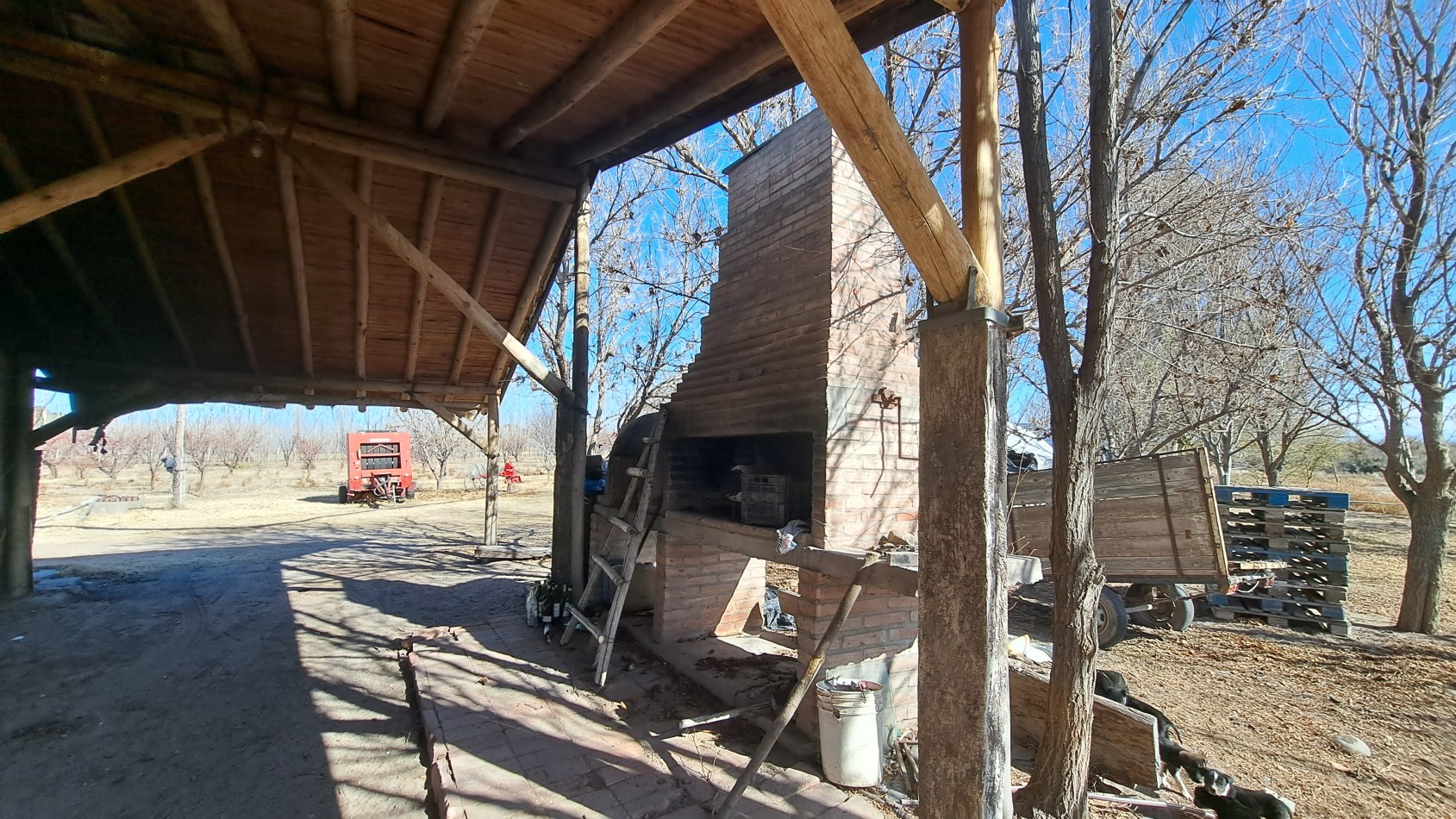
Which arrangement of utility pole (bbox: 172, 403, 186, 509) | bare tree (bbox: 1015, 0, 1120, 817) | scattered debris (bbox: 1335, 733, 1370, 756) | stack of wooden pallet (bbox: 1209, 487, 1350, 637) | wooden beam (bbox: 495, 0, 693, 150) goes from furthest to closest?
1. utility pole (bbox: 172, 403, 186, 509)
2. stack of wooden pallet (bbox: 1209, 487, 1350, 637)
3. scattered debris (bbox: 1335, 733, 1370, 756)
4. wooden beam (bbox: 495, 0, 693, 150)
5. bare tree (bbox: 1015, 0, 1120, 817)

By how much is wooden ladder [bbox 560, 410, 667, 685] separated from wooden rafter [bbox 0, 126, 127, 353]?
4.36 metres

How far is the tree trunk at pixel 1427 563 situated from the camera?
6246mm

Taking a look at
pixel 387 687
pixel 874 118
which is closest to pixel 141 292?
pixel 387 687

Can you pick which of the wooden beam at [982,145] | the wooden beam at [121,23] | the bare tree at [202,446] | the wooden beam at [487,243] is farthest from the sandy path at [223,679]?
the bare tree at [202,446]

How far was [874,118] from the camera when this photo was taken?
2.03 meters

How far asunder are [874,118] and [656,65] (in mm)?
2448

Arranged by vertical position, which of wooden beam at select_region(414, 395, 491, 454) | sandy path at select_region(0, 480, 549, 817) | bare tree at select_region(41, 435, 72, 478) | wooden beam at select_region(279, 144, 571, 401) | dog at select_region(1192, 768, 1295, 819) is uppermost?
wooden beam at select_region(279, 144, 571, 401)

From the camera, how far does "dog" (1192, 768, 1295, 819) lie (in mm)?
3098

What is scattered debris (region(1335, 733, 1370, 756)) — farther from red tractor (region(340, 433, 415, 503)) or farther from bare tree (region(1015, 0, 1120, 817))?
red tractor (region(340, 433, 415, 503))

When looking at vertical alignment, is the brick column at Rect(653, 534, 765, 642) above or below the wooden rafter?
below

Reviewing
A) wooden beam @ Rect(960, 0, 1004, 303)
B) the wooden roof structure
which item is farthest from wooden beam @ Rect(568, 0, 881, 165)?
wooden beam @ Rect(960, 0, 1004, 303)

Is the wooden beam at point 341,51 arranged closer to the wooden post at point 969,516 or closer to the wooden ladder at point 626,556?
the wooden post at point 969,516

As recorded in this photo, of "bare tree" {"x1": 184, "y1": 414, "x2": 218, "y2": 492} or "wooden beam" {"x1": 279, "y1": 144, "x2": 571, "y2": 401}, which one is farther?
"bare tree" {"x1": 184, "y1": 414, "x2": 218, "y2": 492}

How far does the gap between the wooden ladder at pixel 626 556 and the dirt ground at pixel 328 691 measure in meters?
0.81
